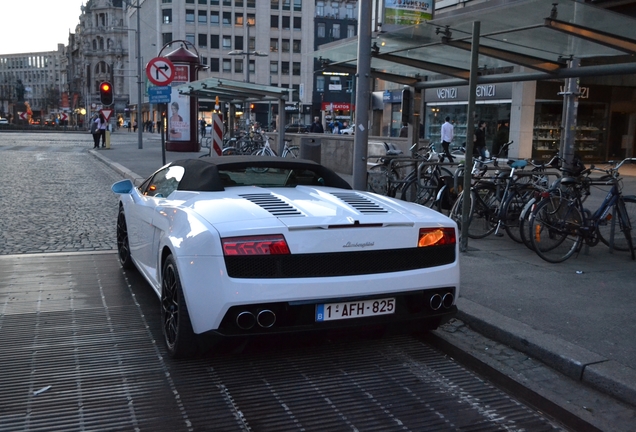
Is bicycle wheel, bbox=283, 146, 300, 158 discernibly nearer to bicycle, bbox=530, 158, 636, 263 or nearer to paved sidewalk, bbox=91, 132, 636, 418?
paved sidewalk, bbox=91, 132, 636, 418

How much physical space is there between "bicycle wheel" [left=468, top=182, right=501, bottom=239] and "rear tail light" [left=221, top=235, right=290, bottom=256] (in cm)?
532

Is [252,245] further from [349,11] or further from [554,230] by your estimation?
[349,11]

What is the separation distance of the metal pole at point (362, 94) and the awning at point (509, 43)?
0.27m

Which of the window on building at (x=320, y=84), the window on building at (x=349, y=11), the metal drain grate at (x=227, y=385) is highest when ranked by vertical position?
the window on building at (x=349, y=11)

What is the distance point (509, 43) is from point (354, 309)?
610cm

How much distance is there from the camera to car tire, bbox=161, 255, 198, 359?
169 inches

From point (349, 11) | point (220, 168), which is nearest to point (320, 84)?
point (349, 11)

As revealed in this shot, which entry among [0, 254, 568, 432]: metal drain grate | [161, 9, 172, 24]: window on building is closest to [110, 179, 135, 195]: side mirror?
[0, 254, 568, 432]: metal drain grate

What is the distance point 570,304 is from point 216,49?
85740 millimetres

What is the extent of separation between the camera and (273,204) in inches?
181

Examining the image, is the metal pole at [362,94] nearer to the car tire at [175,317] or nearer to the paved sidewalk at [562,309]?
the paved sidewalk at [562,309]

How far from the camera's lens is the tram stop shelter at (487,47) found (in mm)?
7398

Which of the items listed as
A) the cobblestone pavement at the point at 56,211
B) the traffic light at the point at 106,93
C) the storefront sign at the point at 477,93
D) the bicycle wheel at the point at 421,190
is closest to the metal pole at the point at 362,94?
the bicycle wheel at the point at 421,190

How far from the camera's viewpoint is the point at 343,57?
11.9m
